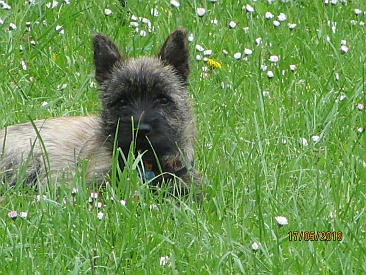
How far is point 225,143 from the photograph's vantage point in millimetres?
6293

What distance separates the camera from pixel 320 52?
7637mm

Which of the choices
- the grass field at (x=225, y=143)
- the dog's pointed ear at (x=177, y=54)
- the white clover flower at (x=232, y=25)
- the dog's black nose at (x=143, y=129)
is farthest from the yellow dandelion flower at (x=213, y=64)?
the dog's black nose at (x=143, y=129)

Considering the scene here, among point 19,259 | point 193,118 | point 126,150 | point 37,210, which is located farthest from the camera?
point 193,118

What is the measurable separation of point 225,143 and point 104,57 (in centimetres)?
102

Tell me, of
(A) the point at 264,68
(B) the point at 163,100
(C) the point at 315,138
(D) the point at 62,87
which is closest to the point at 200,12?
(A) the point at 264,68

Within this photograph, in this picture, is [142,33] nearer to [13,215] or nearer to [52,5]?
[52,5]

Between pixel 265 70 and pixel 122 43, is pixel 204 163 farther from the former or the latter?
pixel 122 43

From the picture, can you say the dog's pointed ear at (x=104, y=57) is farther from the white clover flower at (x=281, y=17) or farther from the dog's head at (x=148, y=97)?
the white clover flower at (x=281, y=17)

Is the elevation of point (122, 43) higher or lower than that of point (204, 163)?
higher

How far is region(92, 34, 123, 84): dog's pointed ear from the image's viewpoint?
6.37 m

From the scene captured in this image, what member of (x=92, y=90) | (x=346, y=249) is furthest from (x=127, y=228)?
(x=92, y=90)

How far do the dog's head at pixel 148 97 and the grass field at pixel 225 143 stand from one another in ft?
0.92

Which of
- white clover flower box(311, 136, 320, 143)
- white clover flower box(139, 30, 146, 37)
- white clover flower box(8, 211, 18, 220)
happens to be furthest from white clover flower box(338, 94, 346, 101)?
white clover flower box(8, 211, 18, 220)

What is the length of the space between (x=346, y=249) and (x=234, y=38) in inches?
156
